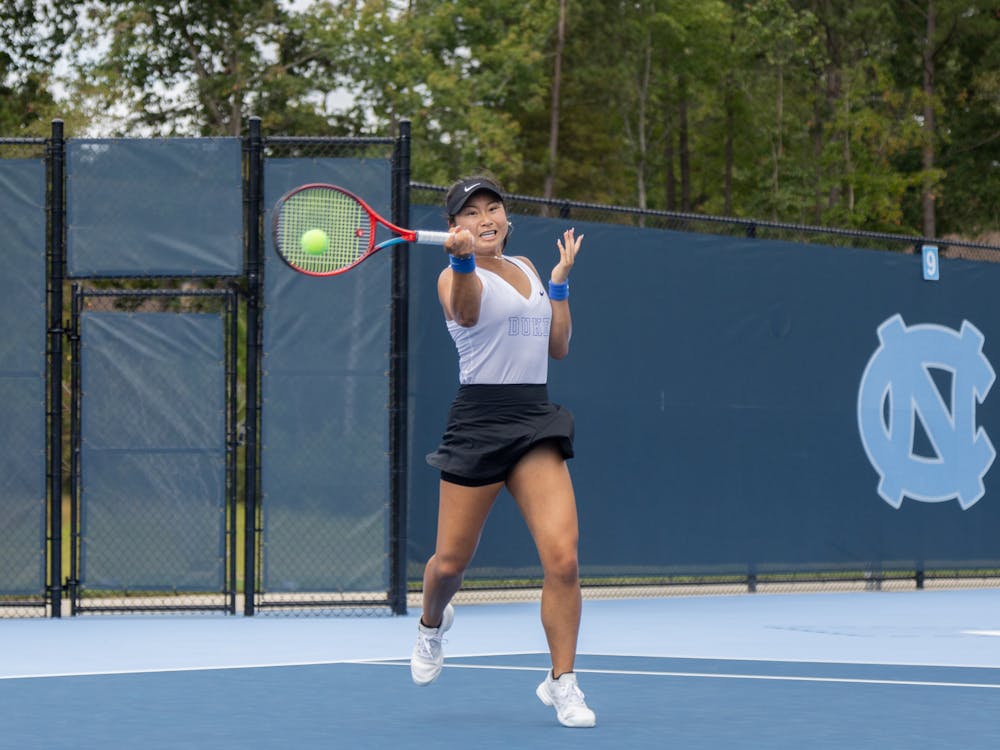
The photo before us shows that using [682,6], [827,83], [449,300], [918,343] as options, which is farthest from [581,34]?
[449,300]

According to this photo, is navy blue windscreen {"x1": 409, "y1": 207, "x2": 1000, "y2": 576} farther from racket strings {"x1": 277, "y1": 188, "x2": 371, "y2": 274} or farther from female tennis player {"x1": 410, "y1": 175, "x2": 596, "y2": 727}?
female tennis player {"x1": 410, "y1": 175, "x2": 596, "y2": 727}

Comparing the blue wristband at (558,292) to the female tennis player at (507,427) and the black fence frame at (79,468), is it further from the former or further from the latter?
the black fence frame at (79,468)

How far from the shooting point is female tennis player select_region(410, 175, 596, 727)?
5.98 metres

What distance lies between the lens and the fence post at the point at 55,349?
10.3m

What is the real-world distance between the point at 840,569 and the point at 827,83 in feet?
91.7

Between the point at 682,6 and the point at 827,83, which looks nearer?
the point at 827,83

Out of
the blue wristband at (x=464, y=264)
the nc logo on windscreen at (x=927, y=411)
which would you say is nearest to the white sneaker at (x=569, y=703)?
the blue wristband at (x=464, y=264)

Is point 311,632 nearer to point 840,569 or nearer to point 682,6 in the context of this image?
point 840,569

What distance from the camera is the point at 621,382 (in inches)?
455

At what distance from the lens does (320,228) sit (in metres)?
7.15

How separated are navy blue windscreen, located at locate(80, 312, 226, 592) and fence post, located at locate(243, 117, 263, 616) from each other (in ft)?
0.53

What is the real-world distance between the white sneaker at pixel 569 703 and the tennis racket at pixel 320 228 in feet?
6.25

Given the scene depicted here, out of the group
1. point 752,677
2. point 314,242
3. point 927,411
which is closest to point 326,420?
point 314,242

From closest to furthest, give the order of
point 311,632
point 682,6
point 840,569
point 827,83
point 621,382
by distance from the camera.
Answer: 1. point 311,632
2. point 621,382
3. point 840,569
4. point 827,83
5. point 682,6
